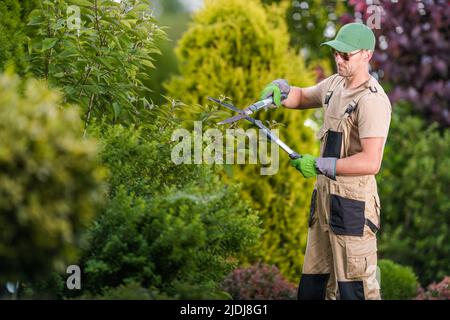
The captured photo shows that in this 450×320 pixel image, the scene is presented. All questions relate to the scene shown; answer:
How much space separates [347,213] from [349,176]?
186mm

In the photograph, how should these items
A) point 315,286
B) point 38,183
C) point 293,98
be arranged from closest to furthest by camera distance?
point 38,183, point 315,286, point 293,98

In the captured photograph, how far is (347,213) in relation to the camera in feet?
12.9

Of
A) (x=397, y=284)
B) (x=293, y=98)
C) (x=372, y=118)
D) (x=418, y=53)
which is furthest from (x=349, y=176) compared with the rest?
(x=418, y=53)

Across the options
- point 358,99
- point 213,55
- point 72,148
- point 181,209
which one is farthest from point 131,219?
point 213,55

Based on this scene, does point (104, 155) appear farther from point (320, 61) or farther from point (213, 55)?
point (320, 61)

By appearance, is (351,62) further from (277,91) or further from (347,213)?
(347,213)

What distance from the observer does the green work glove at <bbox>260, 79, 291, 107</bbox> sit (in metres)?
4.41

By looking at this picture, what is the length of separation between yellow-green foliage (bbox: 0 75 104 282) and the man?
1.49 metres

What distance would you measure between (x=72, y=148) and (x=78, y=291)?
1217mm

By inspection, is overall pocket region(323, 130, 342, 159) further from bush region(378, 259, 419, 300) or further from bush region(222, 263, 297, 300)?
bush region(378, 259, 419, 300)

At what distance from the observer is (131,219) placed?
139 inches

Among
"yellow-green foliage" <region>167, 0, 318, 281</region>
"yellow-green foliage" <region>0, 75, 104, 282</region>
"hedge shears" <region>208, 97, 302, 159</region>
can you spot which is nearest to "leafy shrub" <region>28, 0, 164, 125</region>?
"hedge shears" <region>208, 97, 302, 159</region>

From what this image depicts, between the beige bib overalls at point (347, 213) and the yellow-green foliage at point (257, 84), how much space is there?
6.79ft
